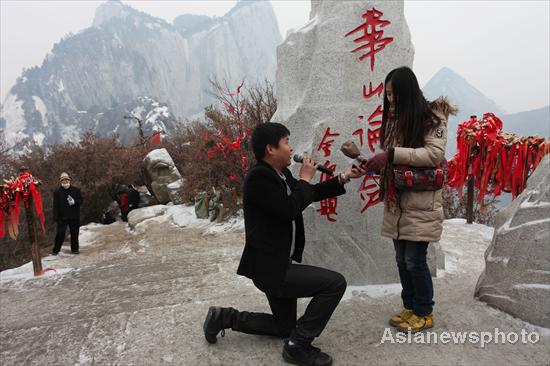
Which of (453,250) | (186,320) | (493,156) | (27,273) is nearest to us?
(186,320)

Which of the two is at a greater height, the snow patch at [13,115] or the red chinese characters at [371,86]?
the snow patch at [13,115]

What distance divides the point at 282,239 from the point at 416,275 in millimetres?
881

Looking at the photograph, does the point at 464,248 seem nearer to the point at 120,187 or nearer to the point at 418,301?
the point at 418,301

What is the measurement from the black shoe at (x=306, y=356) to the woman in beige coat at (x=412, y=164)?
23.7 inches

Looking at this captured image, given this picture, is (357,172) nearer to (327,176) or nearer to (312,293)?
(312,293)

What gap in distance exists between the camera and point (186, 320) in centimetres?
269

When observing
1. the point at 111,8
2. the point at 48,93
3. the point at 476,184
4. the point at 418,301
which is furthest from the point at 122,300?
the point at 111,8

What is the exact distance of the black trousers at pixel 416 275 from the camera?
212 centimetres

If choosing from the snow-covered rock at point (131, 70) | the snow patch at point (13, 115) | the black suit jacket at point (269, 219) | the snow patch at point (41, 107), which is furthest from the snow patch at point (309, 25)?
the snow patch at point (41, 107)

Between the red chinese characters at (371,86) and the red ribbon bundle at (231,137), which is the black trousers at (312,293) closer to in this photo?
the red chinese characters at (371,86)

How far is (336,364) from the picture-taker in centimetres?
203

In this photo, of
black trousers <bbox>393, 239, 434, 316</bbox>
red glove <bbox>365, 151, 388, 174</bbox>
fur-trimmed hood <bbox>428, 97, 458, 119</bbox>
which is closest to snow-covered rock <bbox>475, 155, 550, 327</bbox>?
black trousers <bbox>393, 239, 434, 316</bbox>

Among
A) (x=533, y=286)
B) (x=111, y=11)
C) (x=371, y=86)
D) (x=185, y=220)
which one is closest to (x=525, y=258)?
(x=533, y=286)

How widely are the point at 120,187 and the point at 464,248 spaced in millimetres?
9275
